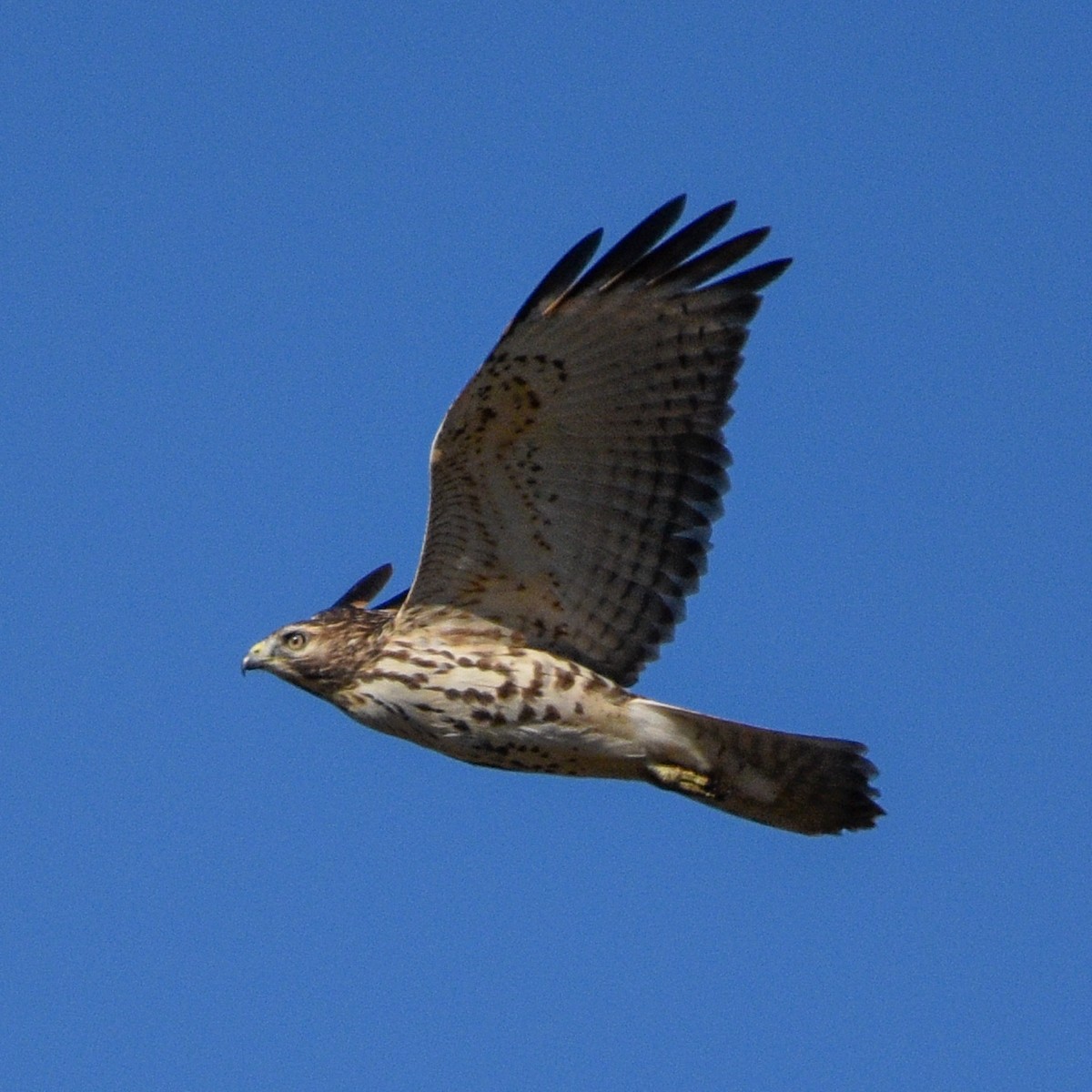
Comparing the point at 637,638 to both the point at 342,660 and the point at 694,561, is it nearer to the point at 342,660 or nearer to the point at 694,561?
the point at 694,561

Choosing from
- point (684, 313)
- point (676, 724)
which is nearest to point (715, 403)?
point (684, 313)

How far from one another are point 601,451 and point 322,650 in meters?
1.49

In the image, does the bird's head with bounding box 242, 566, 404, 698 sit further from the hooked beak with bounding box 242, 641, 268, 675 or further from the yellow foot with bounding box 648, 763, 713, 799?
the yellow foot with bounding box 648, 763, 713, 799

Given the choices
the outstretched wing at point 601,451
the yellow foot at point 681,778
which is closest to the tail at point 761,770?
the yellow foot at point 681,778

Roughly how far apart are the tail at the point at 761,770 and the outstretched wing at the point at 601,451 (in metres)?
0.45

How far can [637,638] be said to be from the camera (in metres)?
12.4

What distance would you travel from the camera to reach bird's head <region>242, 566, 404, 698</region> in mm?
12281

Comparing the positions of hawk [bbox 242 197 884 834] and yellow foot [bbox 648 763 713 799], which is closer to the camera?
hawk [bbox 242 197 884 834]

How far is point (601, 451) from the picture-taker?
12.1 m

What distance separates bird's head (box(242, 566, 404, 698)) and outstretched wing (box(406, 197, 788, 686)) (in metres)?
0.29

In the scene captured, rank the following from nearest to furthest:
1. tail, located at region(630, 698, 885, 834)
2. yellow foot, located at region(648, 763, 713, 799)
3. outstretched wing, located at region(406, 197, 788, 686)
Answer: outstretched wing, located at region(406, 197, 788, 686) < tail, located at region(630, 698, 885, 834) < yellow foot, located at region(648, 763, 713, 799)

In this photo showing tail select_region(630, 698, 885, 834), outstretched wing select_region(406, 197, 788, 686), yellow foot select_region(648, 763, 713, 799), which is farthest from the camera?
yellow foot select_region(648, 763, 713, 799)

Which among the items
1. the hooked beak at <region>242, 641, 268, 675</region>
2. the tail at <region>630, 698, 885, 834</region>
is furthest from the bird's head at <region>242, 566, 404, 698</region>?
the tail at <region>630, 698, 885, 834</region>

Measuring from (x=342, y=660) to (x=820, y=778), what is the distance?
2.10 m
